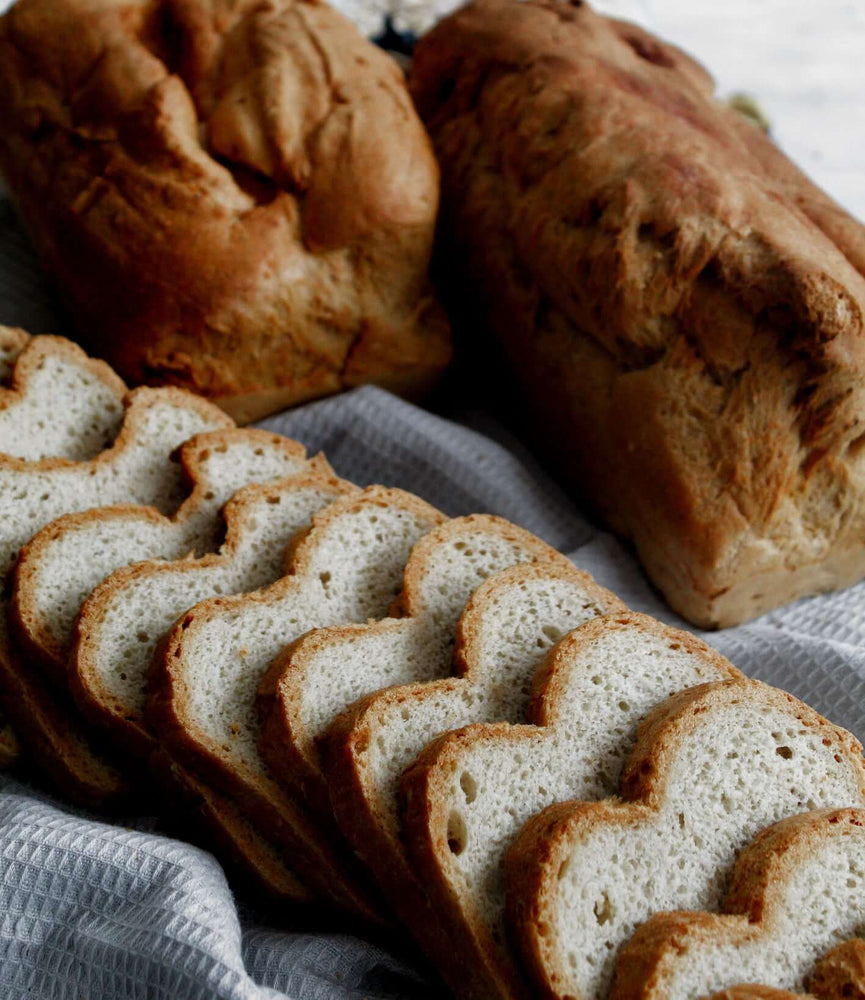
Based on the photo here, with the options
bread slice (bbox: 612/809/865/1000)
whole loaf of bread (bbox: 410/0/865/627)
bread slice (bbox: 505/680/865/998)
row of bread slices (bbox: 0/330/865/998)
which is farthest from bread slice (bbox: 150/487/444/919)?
whole loaf of bread (bbox: 410/0/865/627)

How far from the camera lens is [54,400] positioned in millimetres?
2506

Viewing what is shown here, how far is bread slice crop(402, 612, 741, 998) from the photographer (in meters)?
1.60

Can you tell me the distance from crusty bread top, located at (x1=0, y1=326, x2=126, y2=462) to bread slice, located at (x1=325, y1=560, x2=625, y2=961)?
1.03 metres

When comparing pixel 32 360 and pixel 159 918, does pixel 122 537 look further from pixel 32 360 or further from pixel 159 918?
pixel 159 918

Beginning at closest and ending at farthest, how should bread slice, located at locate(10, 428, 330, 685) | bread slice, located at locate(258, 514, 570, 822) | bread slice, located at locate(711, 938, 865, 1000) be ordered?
bread slice, located at locate(711, 938, 865, 1000), bread slice, located at locate(258, 514, 570, 822), bread slice, located at locate(10, 428, 330, 685)

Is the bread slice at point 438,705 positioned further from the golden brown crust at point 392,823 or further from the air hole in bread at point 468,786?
the air hole in bread at point 468,786

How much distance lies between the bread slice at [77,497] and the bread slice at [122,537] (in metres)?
0.07

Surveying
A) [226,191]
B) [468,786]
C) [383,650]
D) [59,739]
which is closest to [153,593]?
[59,739]

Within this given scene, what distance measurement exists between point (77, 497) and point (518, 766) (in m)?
1.13

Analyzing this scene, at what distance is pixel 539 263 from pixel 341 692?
1.37m

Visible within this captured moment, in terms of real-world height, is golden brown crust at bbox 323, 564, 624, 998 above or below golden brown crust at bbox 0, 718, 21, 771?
above

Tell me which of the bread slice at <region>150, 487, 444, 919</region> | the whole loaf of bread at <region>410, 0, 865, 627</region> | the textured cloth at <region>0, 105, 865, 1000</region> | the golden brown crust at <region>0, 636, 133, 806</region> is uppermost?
the whole loaf of bread at <region>410, 0, 865, 627</region>

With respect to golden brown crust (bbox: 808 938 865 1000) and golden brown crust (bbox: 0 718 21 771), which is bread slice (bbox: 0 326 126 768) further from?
golden brown crust (bbox: 808 938 865 1000)

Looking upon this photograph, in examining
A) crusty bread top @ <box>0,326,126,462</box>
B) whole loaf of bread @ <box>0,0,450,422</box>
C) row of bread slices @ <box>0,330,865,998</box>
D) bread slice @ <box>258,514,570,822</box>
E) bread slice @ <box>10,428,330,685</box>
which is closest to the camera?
row of bread slices @ <box>0,330,865,998</box>
